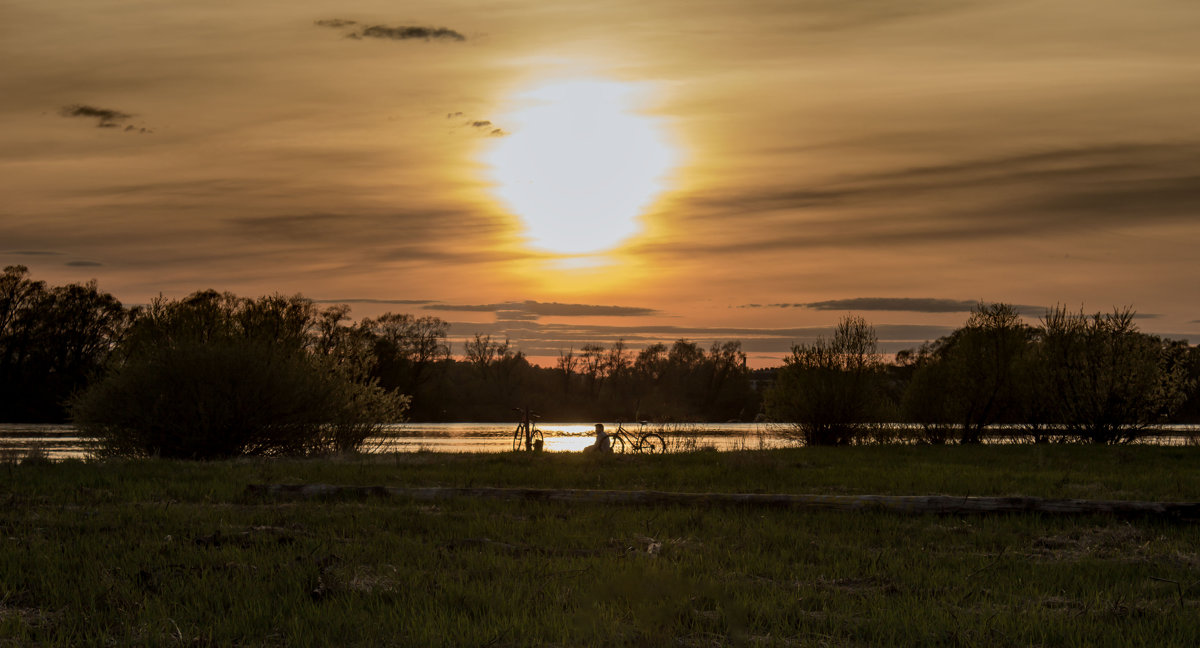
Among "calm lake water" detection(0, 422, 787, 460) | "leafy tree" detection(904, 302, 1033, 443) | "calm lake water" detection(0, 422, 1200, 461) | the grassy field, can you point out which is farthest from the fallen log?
"leafy tree" detection(904, 302, 1033, 443)

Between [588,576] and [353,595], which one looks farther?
[588,576]

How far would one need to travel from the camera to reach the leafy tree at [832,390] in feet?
122

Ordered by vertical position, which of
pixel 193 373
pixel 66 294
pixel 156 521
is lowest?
pixel 156 521

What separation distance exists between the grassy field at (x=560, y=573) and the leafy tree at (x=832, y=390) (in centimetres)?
2038

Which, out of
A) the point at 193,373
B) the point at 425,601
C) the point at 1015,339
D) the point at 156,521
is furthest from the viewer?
the point at 1015,339

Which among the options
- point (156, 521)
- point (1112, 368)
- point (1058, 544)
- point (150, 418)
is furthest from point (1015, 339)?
point (156, 521)

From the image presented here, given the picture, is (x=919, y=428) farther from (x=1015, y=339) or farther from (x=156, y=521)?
(x=156, y=521)

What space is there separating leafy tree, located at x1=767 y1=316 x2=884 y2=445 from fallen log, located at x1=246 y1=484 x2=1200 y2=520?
23.5m

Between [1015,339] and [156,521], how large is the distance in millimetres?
35509

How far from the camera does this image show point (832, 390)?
3709 centimetres

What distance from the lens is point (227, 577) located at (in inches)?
353

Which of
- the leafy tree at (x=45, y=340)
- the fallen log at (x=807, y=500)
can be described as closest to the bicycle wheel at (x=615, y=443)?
the fallen log at (x=807, y=500)

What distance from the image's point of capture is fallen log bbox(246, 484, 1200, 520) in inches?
517

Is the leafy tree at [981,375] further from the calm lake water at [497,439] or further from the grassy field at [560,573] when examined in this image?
the grassy field at [560,573]
